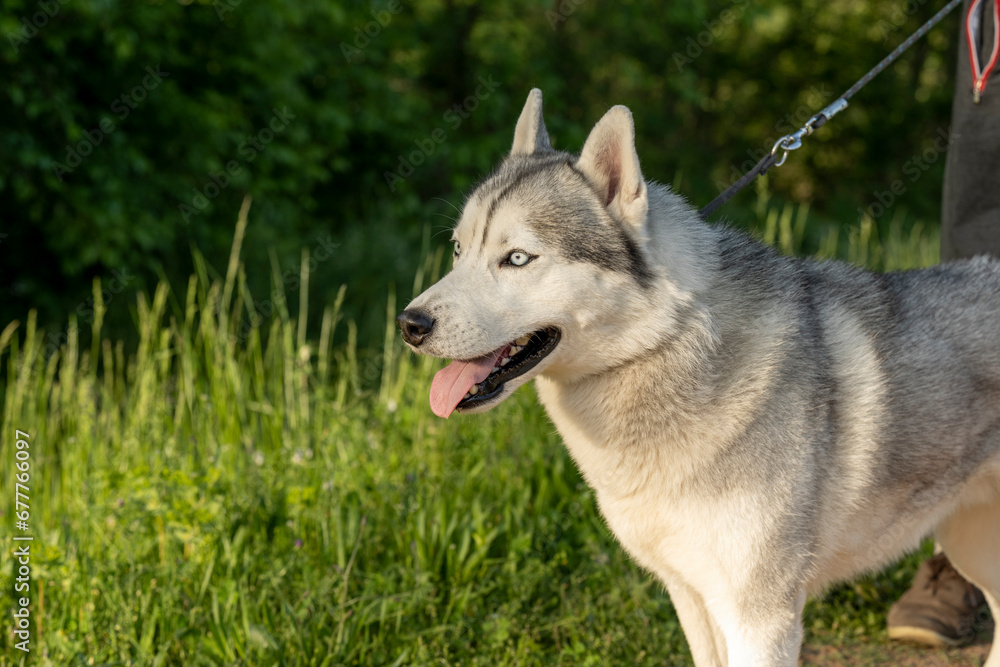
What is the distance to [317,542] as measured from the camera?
3500mm

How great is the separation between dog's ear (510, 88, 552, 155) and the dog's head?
0.40 m

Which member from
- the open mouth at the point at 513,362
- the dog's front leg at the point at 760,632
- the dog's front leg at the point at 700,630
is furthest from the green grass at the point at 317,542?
the open mouth at the point at 513,362

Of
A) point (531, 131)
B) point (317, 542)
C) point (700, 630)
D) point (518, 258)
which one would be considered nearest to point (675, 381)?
point (518, 258)

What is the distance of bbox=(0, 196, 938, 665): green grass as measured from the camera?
3047mm

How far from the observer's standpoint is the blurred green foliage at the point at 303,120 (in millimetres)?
6410

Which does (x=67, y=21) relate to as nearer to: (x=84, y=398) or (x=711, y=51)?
(x=84, y=398)

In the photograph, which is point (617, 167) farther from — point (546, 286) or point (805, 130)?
point (805, 130)

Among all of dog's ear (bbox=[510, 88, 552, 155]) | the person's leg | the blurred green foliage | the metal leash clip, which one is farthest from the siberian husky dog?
the blurred green foliage

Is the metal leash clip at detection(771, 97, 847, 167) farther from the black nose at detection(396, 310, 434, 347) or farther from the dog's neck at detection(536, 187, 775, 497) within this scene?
the black nose at detection(396, 310, 434, 347)

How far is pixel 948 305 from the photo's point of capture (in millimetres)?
2717

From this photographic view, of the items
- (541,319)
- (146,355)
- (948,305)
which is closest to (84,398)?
(146,355)

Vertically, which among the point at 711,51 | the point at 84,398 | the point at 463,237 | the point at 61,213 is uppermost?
the point at 61,213

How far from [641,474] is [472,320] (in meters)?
0.64

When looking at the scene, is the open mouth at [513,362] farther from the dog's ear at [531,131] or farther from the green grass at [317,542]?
the green grass at [317,542]
